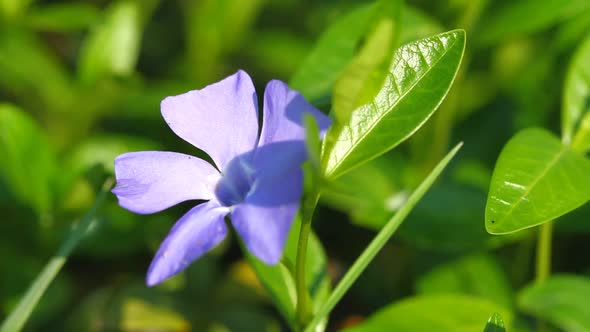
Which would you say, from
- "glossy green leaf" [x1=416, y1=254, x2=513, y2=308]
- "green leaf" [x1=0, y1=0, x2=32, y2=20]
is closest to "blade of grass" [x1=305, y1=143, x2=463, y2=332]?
"glossy green leaf" [x1=416, y1=254, x2=513, y2=308]

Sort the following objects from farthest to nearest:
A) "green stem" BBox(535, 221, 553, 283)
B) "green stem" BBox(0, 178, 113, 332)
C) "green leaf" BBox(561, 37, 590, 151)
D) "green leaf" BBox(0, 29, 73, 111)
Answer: "green leaf" BBox(0, 29, 73, 111) → "green stem" BBox(535, 221, 553, 283) → "green leaf" BBox(561, 37, 590, 151) → "green stem" BBox(0, 178, 113, 332)

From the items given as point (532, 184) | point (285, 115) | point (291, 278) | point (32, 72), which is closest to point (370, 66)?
point (285, 115)

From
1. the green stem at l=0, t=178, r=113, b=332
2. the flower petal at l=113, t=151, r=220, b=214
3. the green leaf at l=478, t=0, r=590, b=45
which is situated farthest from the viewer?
the green leaf at l=478, t=0, r=590, b=45

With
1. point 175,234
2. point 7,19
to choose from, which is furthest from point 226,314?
point 7,19

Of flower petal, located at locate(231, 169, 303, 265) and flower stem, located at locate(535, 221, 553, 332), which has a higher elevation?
flower petal, located at locate(231, 169, 303, 265)

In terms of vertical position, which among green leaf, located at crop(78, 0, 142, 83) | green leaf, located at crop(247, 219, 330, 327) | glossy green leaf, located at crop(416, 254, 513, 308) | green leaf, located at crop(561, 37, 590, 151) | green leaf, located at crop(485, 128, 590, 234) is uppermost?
green leaf, located at crop(561, 37, 590, 151)

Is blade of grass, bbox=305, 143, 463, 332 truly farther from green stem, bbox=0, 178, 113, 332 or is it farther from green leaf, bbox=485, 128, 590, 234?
green stem, bbox=0, 178, 113, 332

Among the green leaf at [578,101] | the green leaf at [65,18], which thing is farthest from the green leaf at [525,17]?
the green leaf at [65,18]

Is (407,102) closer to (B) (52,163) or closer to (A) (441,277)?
(A) (441,277)
